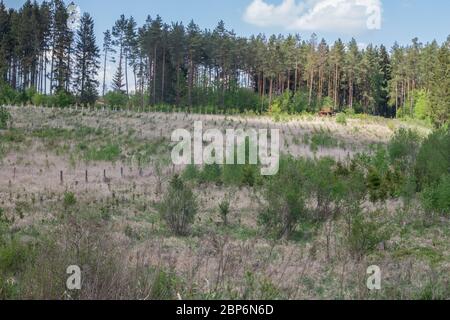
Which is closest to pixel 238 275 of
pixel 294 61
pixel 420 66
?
pixel 294 61

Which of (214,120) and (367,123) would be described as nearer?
(214,120)

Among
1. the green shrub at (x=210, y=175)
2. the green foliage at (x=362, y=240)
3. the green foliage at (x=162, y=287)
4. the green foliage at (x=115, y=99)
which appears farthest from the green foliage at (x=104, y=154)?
the green foliage at (x=115, y=99)

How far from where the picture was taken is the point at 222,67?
63.3 metres

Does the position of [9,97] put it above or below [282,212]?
above

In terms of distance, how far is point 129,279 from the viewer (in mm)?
4770

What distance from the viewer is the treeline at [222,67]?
5456 cm

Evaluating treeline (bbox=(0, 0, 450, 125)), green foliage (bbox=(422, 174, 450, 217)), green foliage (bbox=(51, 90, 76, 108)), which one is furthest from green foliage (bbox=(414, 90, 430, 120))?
green foliage (bbox=(422, 174, 450, 217))

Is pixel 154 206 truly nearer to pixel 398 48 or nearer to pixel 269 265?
pixel 269 265

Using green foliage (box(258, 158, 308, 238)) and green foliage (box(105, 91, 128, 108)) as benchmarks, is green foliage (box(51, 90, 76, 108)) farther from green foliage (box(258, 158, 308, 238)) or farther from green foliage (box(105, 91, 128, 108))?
green foliage (box(258, 158, 308, 238))

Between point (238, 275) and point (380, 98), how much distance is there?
71777 millimetres

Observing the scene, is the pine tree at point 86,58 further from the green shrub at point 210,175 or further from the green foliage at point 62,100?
the green shrub at point 210,175

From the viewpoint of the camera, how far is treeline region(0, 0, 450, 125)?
179 feet

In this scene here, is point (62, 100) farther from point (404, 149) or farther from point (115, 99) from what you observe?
point (404, 149)

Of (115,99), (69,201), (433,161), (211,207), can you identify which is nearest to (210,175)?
(211,207)
